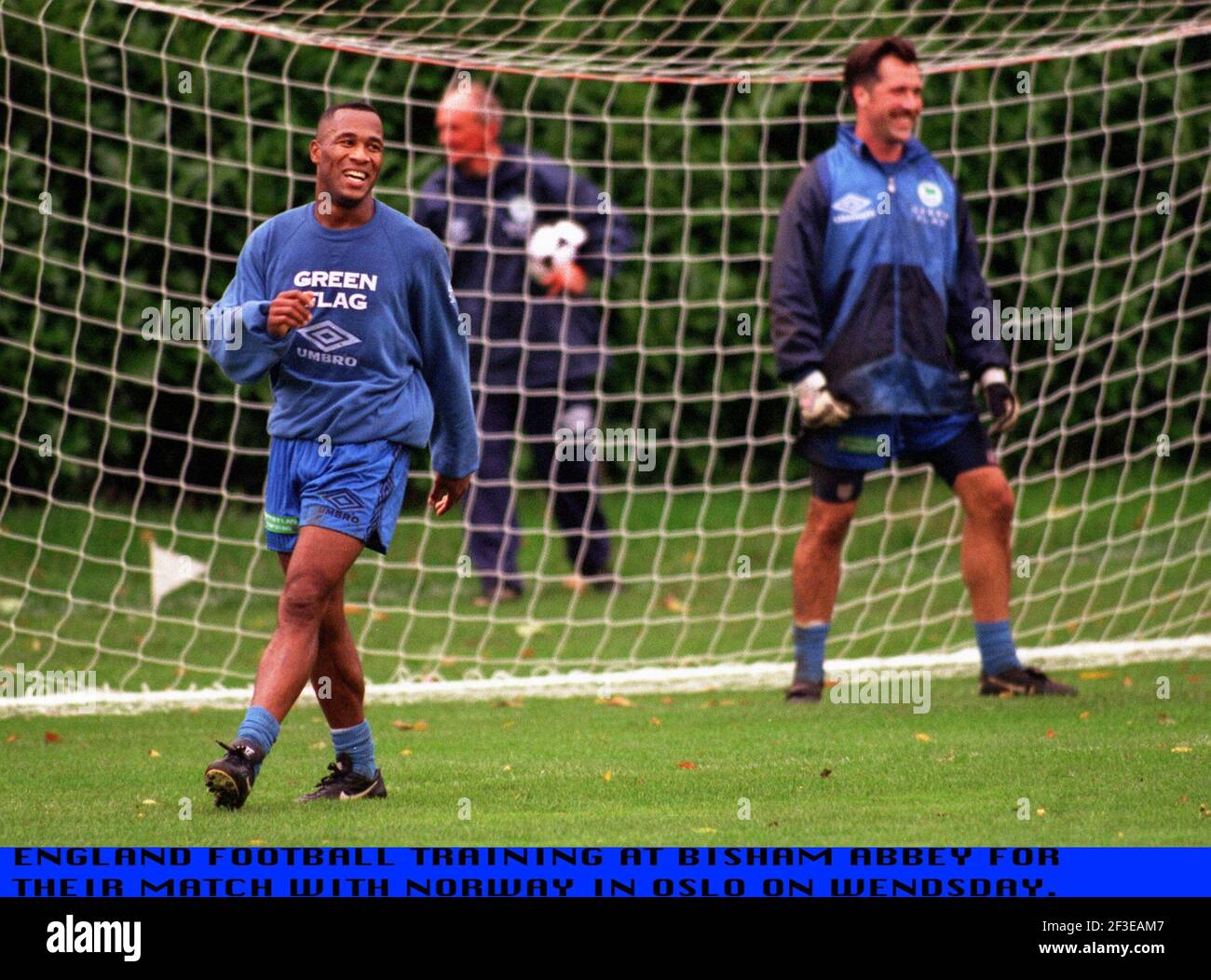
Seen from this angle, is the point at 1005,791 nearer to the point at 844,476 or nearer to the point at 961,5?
the point at 844,476

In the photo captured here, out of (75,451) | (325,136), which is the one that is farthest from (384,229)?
(75,451)

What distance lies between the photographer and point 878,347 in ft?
21.9

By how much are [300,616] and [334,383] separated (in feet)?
1.91

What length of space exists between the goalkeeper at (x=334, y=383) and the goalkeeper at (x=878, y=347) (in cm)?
190

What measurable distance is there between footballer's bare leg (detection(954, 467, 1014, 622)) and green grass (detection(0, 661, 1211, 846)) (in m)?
0.34

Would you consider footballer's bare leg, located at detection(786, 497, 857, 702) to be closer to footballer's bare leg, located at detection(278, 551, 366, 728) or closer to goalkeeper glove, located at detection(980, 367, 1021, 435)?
goalkeeper glove, located at detection(980, 367, 1021, 435)

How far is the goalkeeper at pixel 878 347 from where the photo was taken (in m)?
6.68

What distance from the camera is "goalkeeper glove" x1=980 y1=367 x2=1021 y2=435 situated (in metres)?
6.78

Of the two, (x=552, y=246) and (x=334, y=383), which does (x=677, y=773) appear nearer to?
(x=334, y=383)

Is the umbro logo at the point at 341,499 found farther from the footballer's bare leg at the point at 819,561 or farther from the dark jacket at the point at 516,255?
the dark jacket at the point at 516,255

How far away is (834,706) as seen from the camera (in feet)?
22.2

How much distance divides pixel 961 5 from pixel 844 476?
178 inches

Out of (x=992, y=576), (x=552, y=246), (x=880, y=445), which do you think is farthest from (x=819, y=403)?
(x=552, y=246)

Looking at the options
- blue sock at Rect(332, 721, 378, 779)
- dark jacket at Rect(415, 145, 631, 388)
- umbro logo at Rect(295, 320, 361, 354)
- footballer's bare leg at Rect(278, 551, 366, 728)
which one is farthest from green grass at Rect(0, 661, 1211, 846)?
dark jacket at Rect(415, 145, 631, 388)
